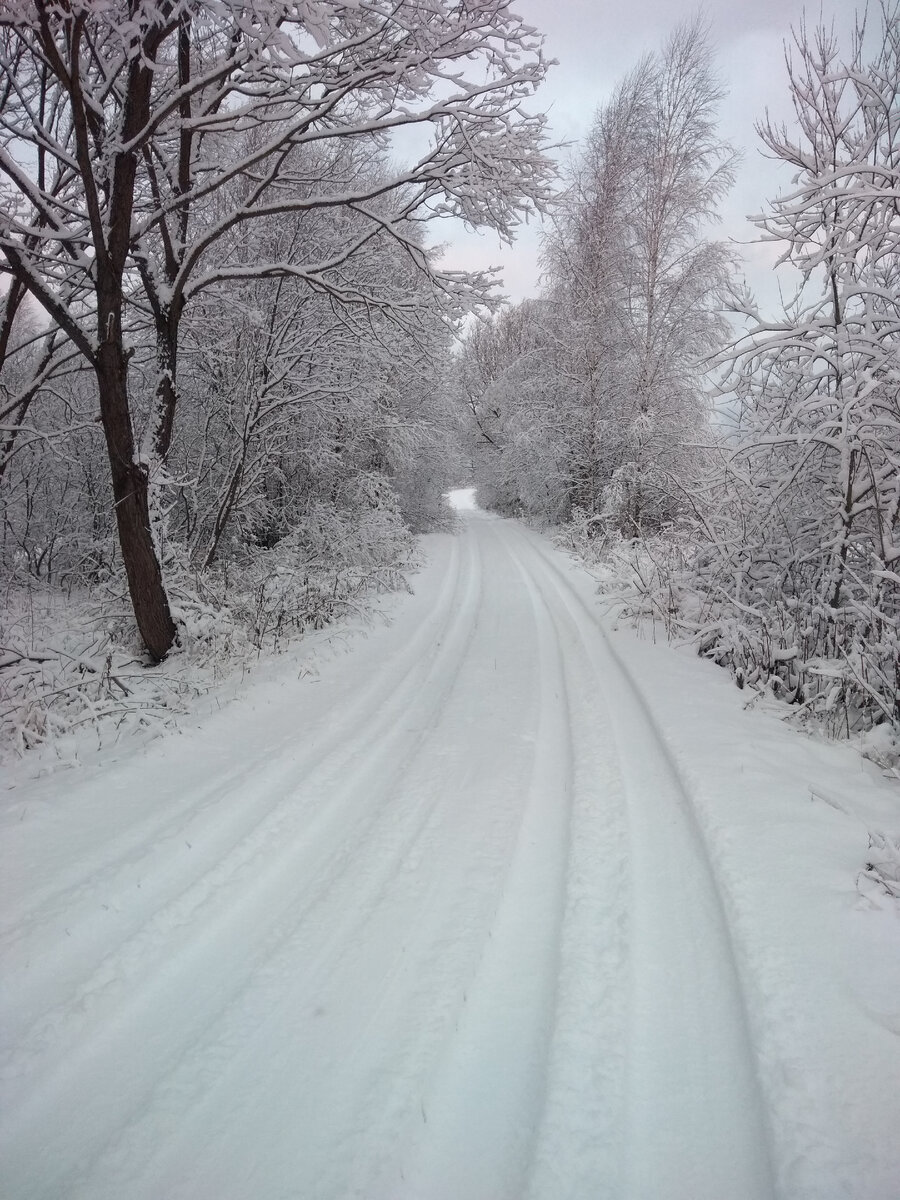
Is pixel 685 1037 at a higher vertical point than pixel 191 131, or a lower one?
lower

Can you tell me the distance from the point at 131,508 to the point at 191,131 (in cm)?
359

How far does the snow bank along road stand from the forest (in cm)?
201

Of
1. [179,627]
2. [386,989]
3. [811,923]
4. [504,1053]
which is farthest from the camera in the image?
[179,627]

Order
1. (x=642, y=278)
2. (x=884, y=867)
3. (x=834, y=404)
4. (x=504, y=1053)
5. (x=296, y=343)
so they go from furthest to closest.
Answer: (x=642, y=278)
(x=296, y=343)
(x=834, y=404)
(x=884, y=867)
(x=504, y=1053)

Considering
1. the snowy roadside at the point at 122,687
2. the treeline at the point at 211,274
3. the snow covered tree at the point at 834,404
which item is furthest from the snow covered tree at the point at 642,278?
the snowy roadside at the point at 122,687

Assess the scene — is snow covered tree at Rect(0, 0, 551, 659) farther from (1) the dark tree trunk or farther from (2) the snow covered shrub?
(2) the snow covered shrub

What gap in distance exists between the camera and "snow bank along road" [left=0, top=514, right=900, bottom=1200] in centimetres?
159

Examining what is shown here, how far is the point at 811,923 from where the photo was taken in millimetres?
2338

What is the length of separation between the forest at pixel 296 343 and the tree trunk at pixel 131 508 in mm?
26

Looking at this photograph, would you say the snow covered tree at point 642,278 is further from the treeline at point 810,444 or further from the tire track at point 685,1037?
the tire track at point 685,1037

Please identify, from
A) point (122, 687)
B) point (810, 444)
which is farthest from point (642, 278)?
point (122, 687)

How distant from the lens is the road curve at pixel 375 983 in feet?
5.27

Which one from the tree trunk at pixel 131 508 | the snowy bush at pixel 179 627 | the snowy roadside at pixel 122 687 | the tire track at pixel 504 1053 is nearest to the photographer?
the tire track at pixel 504 1053

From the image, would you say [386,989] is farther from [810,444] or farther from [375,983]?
[810,444]
